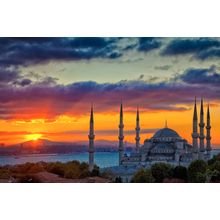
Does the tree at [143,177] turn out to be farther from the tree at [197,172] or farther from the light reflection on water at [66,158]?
the tree at [197,172]

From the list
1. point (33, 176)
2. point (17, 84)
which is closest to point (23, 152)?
point (33, 176)

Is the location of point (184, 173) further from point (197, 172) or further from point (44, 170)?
point (44, 170)

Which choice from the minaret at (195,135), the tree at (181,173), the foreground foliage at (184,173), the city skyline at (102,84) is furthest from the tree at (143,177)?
the minaret at (195,135)

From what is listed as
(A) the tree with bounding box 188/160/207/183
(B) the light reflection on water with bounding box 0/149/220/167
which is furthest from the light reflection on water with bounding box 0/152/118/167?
(A) the tree with bounding box 188/160/207/183

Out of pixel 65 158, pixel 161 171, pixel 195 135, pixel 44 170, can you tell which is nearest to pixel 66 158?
pixel 65 158

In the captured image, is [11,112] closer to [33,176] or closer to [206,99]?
[33,176]
